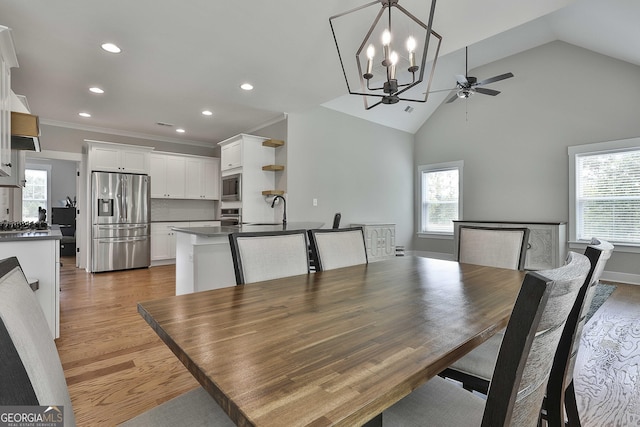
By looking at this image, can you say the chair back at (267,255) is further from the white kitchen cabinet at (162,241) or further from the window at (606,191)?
the window at (606,191)

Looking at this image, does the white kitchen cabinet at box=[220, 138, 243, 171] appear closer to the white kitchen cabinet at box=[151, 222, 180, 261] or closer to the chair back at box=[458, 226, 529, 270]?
the white kitchen cabinet at box=[151, 222, 180, 261]

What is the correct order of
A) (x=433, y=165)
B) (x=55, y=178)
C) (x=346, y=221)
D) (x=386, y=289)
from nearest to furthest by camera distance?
(x=386, y=289) → (x=346, y=221) → (x=433, y=165) → (x=55, y=178)

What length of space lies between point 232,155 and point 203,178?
1786 millimetres

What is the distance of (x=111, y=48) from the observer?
2.96 meters

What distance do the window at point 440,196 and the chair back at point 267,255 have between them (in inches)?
213

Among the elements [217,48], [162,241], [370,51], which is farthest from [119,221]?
[370,51]

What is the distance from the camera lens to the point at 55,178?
8.54 meters

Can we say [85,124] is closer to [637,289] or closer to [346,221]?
[346,221]

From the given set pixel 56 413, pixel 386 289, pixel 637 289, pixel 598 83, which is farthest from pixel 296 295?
pixel 598 83

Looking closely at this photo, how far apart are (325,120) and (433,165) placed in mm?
2807

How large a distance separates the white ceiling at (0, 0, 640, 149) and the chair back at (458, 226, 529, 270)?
5.77ft

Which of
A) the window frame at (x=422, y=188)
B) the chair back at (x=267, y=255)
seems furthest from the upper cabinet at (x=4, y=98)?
the window frame at (x=422, y=188)

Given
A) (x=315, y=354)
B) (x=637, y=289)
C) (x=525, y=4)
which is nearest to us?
(x=315, y=354)

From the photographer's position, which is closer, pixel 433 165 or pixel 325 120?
pixel 325 120
